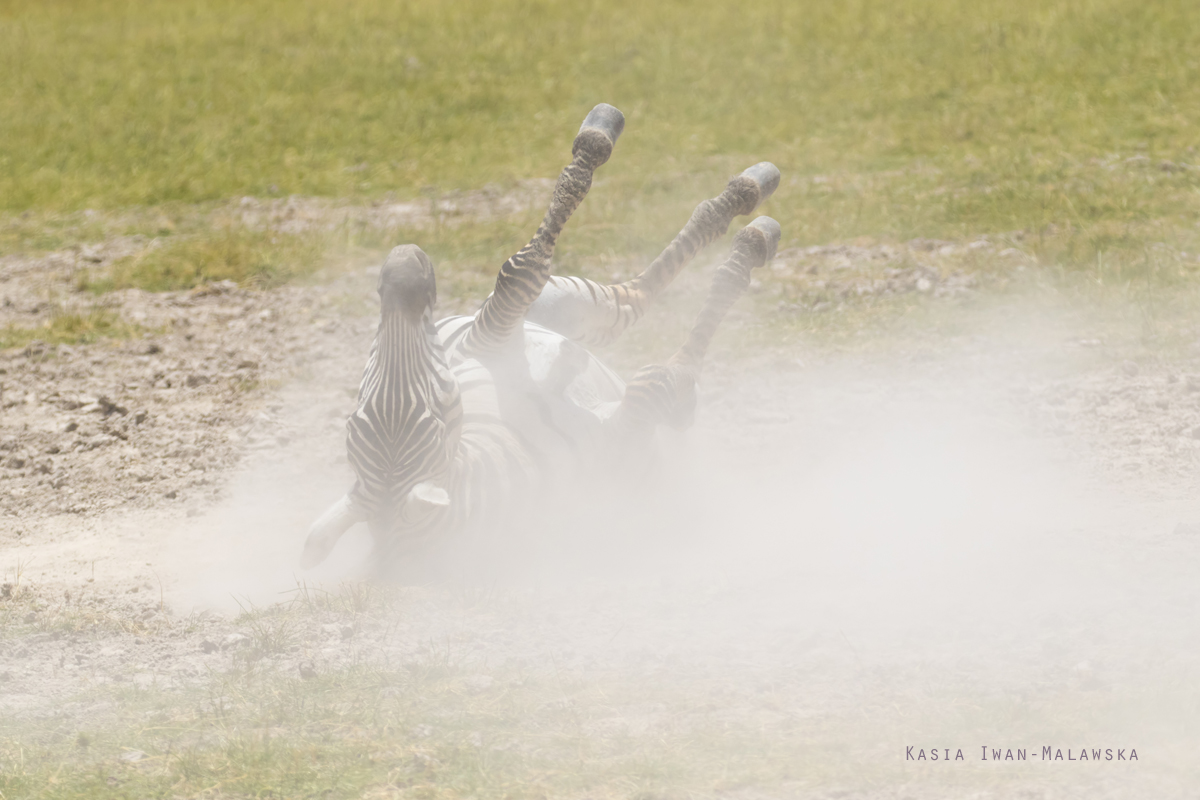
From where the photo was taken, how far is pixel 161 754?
10.7ft

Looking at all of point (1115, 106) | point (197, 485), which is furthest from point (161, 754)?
point (1115, 106)

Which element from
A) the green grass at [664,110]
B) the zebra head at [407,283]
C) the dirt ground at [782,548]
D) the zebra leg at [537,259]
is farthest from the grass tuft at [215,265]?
the zebra head at [407,283]

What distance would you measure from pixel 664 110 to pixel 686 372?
861cm

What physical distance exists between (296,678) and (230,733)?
0.36 meters

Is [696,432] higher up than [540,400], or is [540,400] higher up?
[696,432]

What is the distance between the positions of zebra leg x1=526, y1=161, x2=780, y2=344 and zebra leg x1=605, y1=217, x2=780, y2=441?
0.43ft

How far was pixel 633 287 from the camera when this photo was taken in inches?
201

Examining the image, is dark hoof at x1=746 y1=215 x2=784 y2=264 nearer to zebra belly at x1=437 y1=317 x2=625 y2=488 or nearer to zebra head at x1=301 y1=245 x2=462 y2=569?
zebra belly at x1=437 y1=317 x2=625 y2=488

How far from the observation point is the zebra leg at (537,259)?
14.3 feet

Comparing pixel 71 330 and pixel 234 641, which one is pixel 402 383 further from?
pixel 71 330

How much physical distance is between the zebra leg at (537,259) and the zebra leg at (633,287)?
36 cm

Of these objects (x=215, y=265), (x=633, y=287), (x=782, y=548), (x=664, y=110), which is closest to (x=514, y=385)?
(x=633, y=287)

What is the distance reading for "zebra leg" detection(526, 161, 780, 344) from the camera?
4.86 meters

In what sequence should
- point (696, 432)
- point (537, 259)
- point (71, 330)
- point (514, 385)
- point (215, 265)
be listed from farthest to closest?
1. point (215, 265)
2. point (71, 330)
3. point (696, 432)
4. point (514, 385)
5. point (537, 259)
